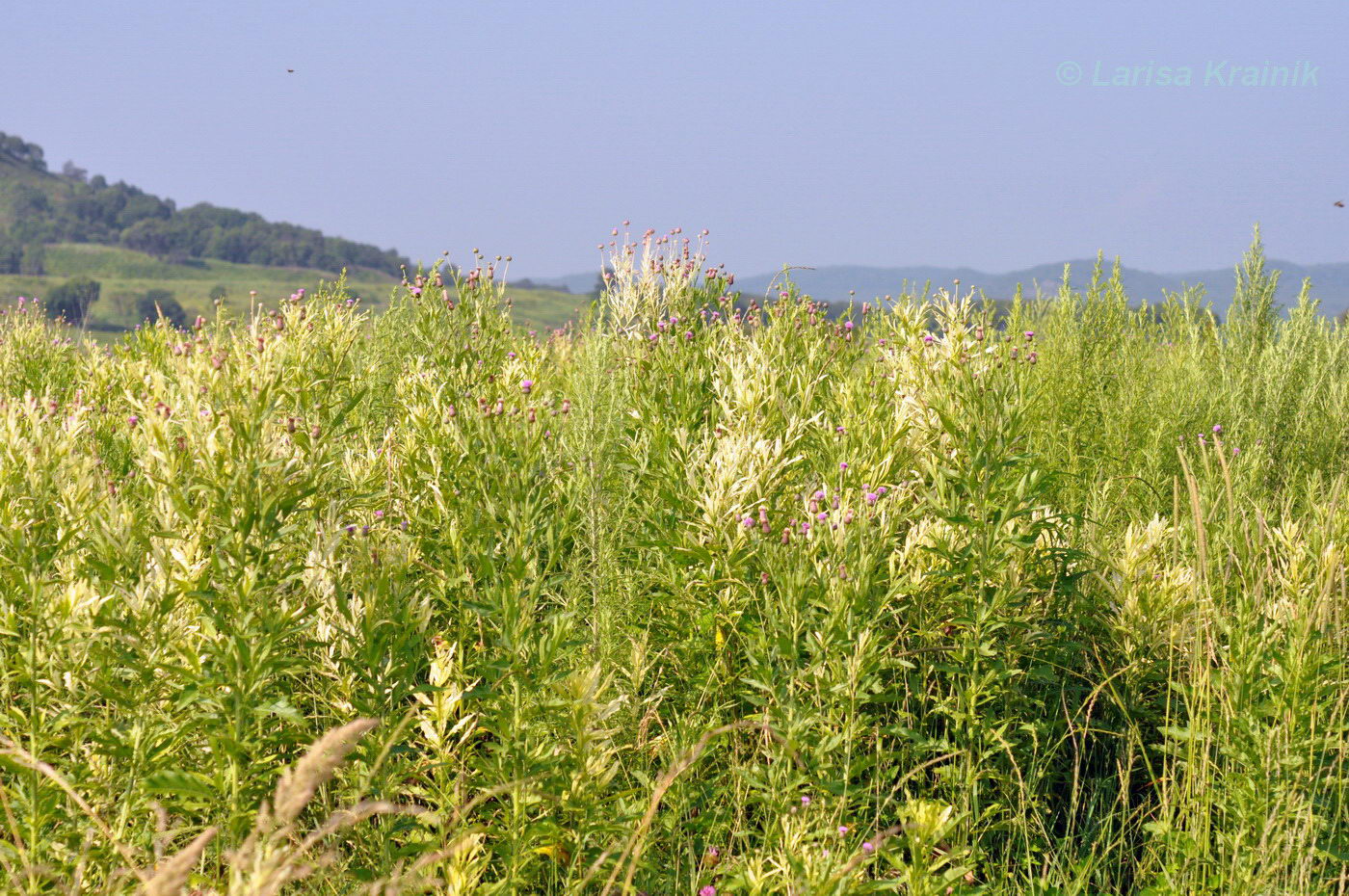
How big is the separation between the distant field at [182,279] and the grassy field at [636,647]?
299ft

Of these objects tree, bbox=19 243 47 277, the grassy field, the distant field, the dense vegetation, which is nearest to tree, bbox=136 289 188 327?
the distant field

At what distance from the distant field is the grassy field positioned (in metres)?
91.3

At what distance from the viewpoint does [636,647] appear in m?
2.82

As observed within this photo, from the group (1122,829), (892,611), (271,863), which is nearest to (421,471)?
(892,611)

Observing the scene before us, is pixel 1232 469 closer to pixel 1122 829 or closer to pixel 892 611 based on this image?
pixel 1122 829

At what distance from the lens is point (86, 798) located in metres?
2.47

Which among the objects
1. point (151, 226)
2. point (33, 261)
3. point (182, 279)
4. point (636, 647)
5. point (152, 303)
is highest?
point (151, 226)

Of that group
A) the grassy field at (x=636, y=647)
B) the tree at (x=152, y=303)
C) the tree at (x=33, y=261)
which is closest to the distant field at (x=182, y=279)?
the tree at (x=33, y=261)

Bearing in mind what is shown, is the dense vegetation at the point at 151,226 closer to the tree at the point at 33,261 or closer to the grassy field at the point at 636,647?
the tree at the point at 33,261

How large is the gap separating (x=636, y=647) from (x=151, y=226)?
154 meters

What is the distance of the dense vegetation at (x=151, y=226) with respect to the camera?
129875 millimetres

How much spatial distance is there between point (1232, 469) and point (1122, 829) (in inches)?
104

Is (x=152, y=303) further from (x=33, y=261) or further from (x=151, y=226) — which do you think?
(x=151, y=226)

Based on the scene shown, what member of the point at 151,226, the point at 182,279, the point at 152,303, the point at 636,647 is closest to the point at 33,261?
the point at 182,279
